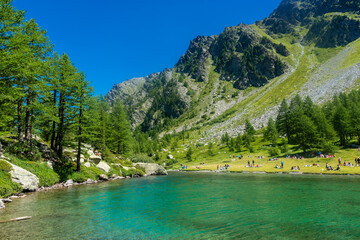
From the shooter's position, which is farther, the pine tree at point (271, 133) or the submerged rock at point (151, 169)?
the pine tree at point (271, 133)

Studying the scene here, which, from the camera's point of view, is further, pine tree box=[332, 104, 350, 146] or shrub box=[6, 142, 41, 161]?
pine tree box=[332, 104, 350, 146]

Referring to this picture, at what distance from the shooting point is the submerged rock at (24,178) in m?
22.9

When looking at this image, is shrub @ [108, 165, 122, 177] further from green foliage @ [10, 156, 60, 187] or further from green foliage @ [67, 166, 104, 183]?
green foliage @ [10, 156, 60, 187]

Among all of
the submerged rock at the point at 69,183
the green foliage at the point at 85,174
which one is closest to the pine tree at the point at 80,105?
the green foliage at the point at 85,174

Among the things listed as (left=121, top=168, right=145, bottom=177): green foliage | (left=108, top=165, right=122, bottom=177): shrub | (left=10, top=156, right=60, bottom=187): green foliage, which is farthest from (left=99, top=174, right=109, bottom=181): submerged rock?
(left=10, top=156, right=60, bottom=187): green foliage

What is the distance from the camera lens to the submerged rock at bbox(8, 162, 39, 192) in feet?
75.2

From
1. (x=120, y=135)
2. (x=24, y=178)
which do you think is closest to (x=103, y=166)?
(x=120, y=135)

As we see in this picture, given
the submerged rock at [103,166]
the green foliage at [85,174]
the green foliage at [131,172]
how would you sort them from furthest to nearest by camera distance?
the green foliage at [131,172] < the submerged rock at [103,166] < the green foliage at [85,174]

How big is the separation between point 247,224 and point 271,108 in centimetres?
18020

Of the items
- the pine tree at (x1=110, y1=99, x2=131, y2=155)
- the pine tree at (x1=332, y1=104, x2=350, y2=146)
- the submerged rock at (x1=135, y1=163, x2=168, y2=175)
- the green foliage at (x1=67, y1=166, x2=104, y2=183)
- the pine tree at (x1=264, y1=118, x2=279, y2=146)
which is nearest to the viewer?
the green foliage at (x1=67, y1=166, x2=104, y2=183)

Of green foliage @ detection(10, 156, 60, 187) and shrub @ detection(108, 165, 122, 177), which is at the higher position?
green foliage @ detection(10, 156, 60, 187)

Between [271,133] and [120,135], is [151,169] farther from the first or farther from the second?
[271,133]

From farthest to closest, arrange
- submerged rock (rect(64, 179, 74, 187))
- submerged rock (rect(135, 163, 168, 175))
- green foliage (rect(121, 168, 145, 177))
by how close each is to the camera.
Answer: submerged rock (rect(135, 163, 168, 175)), green foliage (rect(121, 168, 145, 177)), submerged rock (rect(64, 179, 74, 187))

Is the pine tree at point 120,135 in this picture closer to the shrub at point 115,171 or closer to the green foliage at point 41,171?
the shrub at point 115,171
